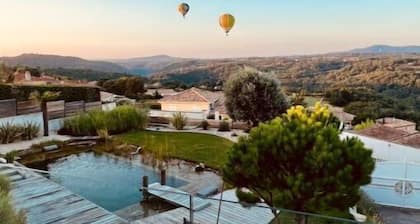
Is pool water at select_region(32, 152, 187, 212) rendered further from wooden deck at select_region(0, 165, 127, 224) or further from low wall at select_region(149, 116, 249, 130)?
low wall at select_region(149, 116, 249, 130)

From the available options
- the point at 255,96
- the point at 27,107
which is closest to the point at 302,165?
the point at 255,96

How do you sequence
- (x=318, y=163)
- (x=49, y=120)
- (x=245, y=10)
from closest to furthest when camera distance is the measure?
(x=318, y=163) < (x=49, y=120) < (x=245, y=10)

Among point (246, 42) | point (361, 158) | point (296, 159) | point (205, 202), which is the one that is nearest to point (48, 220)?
point (205, 202)

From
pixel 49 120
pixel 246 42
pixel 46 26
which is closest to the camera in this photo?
pixel 49 120

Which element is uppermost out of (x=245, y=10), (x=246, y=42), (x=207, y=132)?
(x=245, y=10)

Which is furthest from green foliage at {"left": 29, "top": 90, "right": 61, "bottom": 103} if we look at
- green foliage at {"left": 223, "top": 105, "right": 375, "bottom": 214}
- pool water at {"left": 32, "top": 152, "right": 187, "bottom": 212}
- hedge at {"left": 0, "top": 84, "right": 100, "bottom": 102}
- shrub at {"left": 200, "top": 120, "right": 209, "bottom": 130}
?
green foliage at {"left": 223, "top": 105, "right": 375, "bottom": 214}

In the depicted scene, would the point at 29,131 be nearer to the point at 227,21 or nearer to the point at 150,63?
the point at 227,21

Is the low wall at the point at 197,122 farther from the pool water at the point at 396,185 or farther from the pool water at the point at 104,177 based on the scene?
the pool water at the point at 396,185

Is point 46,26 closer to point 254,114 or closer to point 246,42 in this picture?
point 254,114
